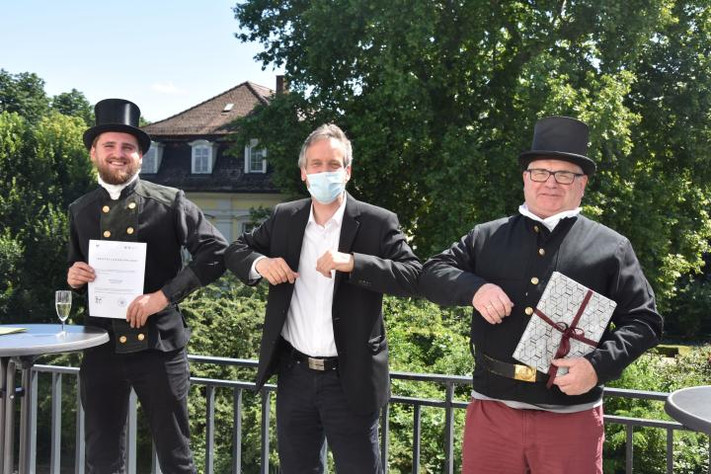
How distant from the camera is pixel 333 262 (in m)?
3.11

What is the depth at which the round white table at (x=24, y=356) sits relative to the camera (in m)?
3.25

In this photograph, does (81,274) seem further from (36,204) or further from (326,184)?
(36,204)

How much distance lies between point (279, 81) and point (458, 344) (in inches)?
1156

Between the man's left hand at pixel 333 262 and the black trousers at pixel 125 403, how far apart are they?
1.09 meters

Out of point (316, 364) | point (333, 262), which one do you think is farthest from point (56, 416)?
point (333, 262)

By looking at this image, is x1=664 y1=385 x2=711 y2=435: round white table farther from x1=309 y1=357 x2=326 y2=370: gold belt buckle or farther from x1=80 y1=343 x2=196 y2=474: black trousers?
x1=80 y1=343 x2=196 y2=474: black trousers

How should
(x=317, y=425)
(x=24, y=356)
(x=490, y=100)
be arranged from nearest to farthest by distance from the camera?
(x=317, y=425) → (x=24, y=356) → (x=490, y=100)

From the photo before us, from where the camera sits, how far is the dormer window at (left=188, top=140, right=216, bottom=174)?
125 ft

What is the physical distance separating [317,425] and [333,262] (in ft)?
2.40

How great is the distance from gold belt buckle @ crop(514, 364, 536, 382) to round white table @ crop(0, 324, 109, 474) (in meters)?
1.77

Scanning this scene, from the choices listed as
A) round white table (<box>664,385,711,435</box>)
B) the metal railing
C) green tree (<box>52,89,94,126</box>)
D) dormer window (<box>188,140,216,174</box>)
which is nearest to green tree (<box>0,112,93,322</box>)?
dormer window (<box>188,140,216,174</box>)

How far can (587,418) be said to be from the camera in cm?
288

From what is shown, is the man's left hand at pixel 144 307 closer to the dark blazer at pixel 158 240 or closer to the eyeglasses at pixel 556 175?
the dark blazer at pixel 158 240

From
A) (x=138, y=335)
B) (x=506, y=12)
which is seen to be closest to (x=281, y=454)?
(x=138, y=335)
